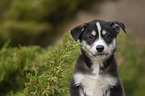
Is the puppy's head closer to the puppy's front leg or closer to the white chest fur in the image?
the white chest fur

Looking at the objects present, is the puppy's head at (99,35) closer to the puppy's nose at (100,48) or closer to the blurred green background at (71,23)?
the puppy's nose at (100,48)

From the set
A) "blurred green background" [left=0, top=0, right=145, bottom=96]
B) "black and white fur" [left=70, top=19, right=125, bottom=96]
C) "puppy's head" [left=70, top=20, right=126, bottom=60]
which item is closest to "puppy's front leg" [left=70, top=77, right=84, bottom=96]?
"black and white fur" [left=70, top=19, right=125, bottom=96]

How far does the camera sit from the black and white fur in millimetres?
1734

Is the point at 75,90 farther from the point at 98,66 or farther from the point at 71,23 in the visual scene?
the point at 71,23

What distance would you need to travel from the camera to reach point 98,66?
182 centimetres

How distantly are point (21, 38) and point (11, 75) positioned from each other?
340 centimetres

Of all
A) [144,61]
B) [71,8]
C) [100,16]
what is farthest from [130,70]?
[71,8]

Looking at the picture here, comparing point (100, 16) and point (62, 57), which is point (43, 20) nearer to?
point (100, 16)

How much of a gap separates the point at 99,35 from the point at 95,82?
1.23 ft

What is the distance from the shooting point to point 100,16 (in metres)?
5.74

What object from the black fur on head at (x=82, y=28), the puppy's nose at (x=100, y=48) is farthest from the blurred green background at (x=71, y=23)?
the puppy's nose at (x=100, y=48)

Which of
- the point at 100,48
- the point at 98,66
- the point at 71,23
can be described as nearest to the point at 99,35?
the point at 100,48

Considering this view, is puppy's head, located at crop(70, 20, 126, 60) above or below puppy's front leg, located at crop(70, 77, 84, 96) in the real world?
above

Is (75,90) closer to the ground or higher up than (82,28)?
closer to the ground
